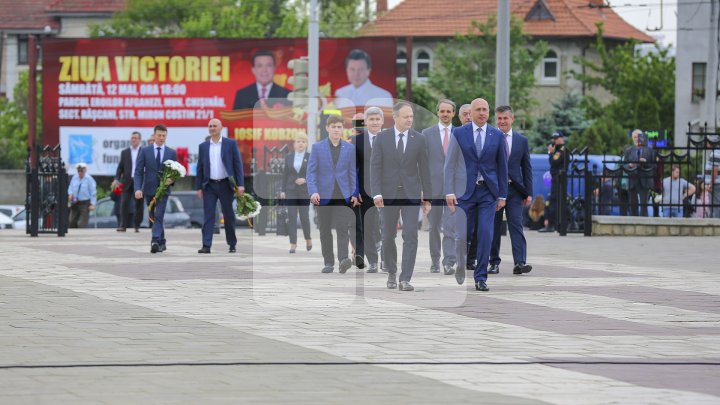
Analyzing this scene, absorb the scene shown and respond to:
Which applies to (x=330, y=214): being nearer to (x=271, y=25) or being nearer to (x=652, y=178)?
(x=652, y=178)

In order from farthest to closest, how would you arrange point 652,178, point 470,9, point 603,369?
point 470,9 → point 652,178 → point 603,369

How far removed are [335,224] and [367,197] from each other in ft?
2.83

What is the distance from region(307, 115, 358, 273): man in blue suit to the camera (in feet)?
51.1

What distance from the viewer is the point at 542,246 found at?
866 inches

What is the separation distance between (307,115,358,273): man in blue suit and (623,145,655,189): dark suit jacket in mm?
9744

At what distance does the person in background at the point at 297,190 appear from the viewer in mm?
20281

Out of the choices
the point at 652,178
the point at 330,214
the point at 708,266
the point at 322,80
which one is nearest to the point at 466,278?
the point at 330,214

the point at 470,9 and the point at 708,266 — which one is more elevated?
the point at 470,9

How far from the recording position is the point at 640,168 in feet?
81.5

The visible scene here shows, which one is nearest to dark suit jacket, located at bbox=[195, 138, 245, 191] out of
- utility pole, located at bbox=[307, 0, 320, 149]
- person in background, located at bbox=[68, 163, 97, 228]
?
person in background, located at bbox=[68, 163, 97, 228]

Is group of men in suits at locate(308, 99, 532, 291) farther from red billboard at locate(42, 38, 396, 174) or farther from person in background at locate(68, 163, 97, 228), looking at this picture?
red billboard at locate(42, 38, 396, 174)

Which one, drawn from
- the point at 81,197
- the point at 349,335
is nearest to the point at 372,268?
the point at 349,335

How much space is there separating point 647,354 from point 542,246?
513 inches

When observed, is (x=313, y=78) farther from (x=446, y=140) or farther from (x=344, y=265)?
(x=446, y=140)
